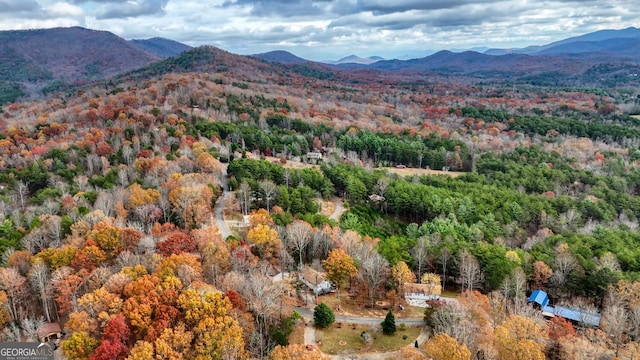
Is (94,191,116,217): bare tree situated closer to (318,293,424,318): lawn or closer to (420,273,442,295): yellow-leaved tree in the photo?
(318,293,424,318): lawn

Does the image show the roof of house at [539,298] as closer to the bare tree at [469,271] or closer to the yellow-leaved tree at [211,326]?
the bare tree at [469,271]

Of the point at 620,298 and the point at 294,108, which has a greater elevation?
the point at 294,108

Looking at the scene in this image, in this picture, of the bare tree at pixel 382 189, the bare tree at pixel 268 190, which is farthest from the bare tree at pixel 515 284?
the bare tree at pixel 268 190

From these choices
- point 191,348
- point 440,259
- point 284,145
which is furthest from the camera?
point 284,145

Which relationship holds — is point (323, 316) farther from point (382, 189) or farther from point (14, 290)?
point (382, 189)

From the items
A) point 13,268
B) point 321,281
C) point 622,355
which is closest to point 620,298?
point 622,355

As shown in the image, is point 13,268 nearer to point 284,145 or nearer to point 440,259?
point 440,259

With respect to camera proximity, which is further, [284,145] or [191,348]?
[284,145]
